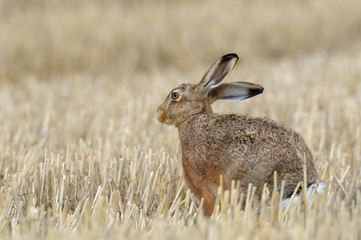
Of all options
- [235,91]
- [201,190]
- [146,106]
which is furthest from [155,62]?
[201,190]

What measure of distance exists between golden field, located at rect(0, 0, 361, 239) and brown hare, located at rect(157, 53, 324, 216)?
12 centimetres

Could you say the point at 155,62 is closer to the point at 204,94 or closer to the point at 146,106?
the point at 146,106

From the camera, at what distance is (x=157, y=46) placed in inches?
438

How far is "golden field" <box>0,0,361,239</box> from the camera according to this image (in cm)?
278

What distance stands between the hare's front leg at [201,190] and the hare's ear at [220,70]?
0.59 metres

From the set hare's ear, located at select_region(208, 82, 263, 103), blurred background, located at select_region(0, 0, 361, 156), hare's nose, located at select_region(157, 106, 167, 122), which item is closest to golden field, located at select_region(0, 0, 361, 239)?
blurred background, located at select_region(0, 0, 361, 156)

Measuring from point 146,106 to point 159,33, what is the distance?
4.81 metres

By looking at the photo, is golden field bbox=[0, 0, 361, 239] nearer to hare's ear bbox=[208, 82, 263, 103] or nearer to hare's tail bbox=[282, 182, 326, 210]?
hare's tail bbox=[282, 182, 326, 210]

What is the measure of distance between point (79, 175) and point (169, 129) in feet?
7.05

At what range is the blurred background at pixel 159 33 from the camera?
34.5 feet

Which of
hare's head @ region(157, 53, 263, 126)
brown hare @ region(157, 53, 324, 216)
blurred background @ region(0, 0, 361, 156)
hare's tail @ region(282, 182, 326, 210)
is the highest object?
blurred background @ region(0, 0, 361, 156)

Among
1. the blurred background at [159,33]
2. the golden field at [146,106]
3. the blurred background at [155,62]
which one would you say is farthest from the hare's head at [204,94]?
the blurred background at [159,33]

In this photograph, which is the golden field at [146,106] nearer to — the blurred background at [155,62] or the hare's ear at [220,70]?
the blurred background at [155,62]

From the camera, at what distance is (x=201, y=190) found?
3.21m
